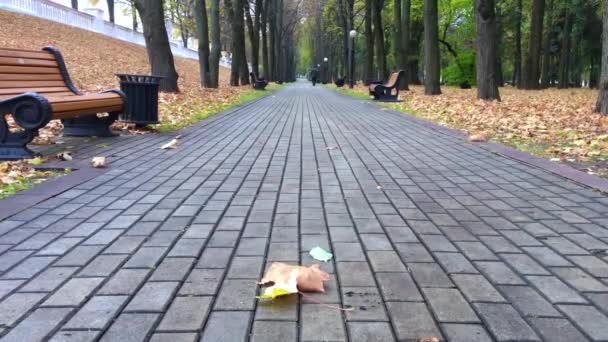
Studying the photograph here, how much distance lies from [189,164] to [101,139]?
247 cm

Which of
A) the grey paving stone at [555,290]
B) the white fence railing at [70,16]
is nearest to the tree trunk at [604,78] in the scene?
the grey paving stone at [555,290]

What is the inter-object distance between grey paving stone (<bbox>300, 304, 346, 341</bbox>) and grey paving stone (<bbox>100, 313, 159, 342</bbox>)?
71 centimetres

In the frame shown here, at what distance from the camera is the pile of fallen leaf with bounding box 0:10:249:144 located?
42.8 ft

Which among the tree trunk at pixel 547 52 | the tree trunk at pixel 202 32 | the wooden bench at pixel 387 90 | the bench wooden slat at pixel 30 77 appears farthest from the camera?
the tree trunk at pixel 547 52

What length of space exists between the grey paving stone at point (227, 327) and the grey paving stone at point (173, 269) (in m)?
0.54

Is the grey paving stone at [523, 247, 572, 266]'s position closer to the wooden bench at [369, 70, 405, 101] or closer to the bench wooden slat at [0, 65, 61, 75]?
the bench wooden slat at [0, 65, 61, 75]

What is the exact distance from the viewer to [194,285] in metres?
2.96

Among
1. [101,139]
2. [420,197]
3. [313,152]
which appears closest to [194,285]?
[420,197]

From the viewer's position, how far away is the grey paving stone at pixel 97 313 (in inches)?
98.1

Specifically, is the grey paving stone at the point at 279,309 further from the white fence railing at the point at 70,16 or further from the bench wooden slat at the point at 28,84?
the white fence railing at the point at 70,16

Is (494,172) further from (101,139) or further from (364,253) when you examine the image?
(101,139)

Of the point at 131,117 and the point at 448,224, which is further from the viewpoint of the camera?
the point at 131,117

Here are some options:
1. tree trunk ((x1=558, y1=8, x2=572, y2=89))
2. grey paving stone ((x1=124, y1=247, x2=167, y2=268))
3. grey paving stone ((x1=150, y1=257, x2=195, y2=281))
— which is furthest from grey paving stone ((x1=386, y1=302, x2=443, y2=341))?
tree trunk ((x1=558, y1=8, x2=572, y2=89))

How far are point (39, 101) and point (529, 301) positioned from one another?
545cm
